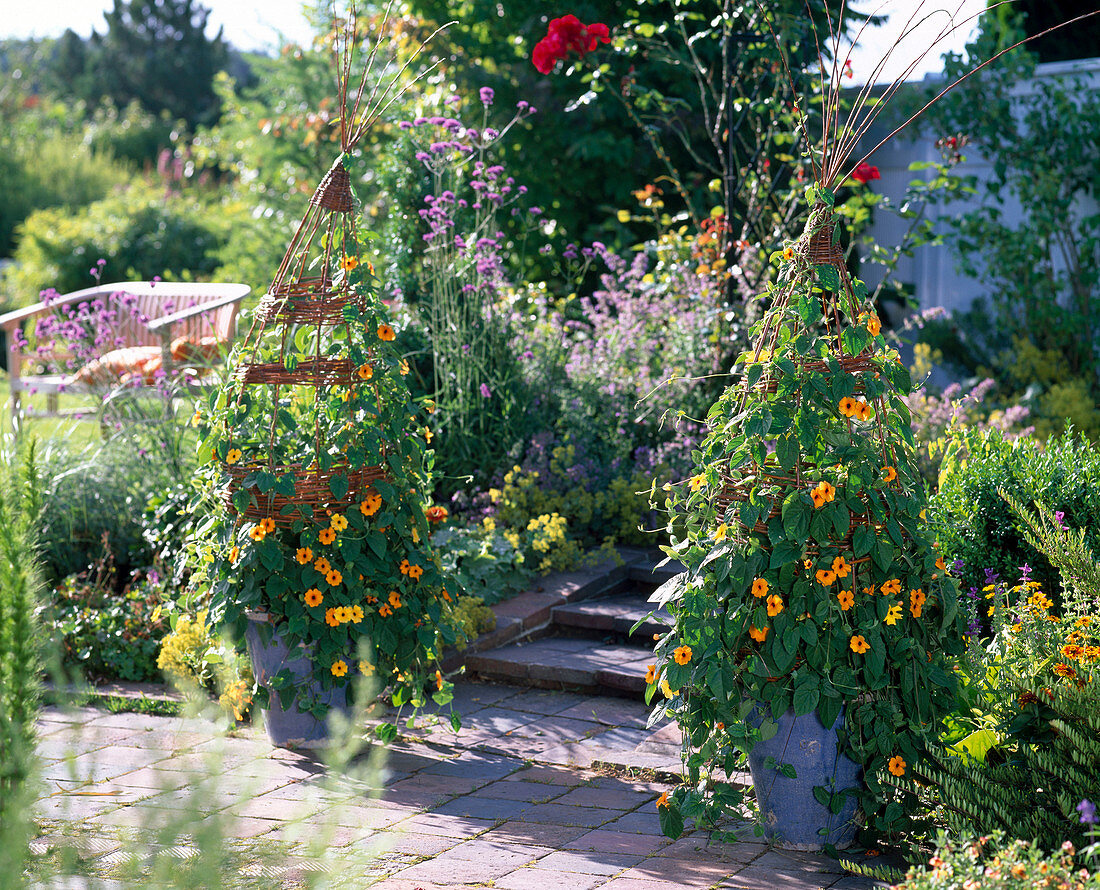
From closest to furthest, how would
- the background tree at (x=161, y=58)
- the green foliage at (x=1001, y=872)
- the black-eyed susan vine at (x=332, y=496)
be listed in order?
the green foliage at (x=1001, y=872)
the black-eyed susan vine at (x=332, y=496)
the background tree at (x=161, y=58)

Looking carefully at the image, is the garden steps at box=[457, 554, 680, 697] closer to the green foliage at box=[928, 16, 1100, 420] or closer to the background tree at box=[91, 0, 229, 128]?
the green foliage at box=[928, 16, 1100, 420]

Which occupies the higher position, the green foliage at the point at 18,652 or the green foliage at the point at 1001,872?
the green foliage at the point at 18,652

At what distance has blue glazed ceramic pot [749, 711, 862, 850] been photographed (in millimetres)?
2592

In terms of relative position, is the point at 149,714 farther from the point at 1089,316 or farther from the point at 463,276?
the point at 1089,316

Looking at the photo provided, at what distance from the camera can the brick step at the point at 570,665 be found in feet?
12.4

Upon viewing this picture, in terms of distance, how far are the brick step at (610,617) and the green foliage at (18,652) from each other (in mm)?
2812

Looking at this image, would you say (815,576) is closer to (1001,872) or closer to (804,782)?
(804,782)

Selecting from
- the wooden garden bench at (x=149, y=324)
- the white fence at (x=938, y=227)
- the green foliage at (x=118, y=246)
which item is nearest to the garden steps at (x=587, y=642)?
the wooden garden bench at (x=149, y=324)

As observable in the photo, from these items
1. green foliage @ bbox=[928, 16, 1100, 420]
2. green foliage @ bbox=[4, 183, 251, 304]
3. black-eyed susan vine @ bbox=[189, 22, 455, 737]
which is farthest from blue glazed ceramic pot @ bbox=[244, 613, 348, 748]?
green foliage @ bbox=[4, 183, 251, 304]

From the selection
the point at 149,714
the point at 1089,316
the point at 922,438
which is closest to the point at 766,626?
the point at 149,714

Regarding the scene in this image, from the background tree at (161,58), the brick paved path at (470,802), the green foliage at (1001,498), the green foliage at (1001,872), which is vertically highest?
the background tree at (161,58)

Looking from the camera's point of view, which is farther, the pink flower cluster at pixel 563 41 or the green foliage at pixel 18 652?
the pink flower cluster at pixel 563 41

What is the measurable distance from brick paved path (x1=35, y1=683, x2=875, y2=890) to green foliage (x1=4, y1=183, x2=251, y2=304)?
8759 millimetres

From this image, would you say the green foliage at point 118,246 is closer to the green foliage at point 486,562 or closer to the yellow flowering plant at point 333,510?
the green foliage at point 486,562
